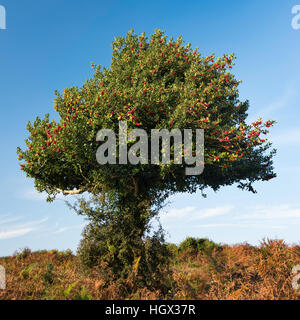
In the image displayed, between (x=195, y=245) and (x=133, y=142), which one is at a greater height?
(x=133, y=142)

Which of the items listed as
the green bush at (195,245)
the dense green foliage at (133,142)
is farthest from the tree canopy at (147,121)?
the green bush at (195,245)

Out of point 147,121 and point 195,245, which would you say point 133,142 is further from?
point 195,245

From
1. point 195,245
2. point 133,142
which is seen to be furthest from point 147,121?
point 195,245

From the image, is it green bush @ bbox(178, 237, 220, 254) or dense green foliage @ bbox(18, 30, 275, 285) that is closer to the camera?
dense green foliage @ bbox(18, 30, 275, 285)

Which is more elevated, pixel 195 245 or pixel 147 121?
pixel 147 121

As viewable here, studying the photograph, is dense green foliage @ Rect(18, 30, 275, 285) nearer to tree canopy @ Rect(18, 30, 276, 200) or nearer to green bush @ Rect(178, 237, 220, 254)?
tree canopy @ Rect(18, 30, 276, 200)

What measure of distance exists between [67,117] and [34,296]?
29.6 ft

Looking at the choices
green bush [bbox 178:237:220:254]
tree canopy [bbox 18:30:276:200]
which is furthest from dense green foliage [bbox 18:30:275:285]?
green bush [bbox 178:237:220:254]

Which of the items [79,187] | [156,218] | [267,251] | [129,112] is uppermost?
[129,112]

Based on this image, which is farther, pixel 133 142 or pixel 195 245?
pixel 195 245

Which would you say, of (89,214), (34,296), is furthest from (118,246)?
(34,296)

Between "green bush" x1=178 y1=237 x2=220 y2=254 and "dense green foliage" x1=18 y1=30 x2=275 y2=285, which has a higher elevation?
"dense green foliage" x1=18 y1=30 x2=275 y2=285
